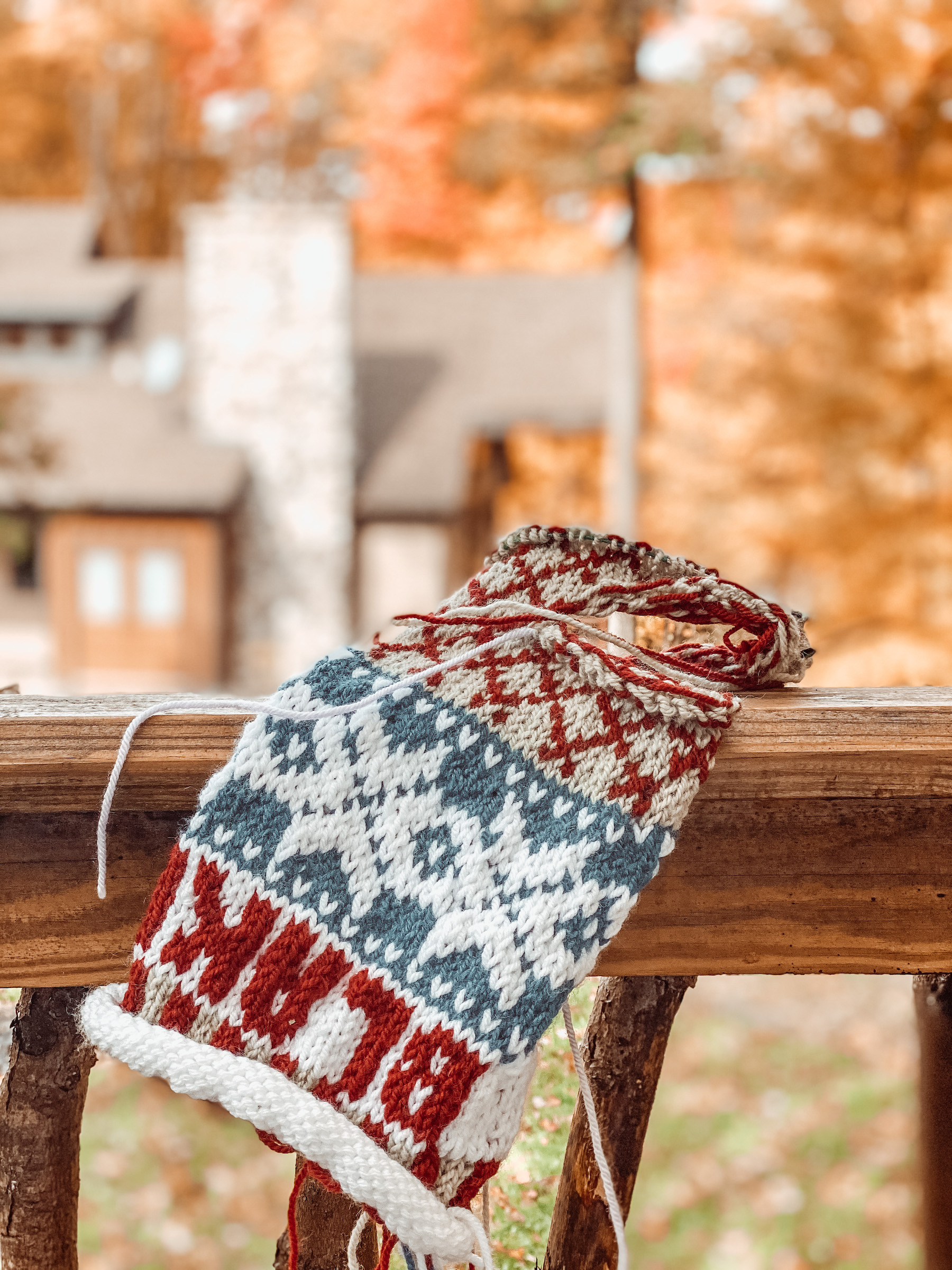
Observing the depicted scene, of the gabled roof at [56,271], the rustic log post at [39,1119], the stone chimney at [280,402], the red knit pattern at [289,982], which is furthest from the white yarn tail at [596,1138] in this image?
the gabled roof at [56,271]

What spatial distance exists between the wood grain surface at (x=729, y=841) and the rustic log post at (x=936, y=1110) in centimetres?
14

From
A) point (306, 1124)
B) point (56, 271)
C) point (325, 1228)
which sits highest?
point (56, 271)

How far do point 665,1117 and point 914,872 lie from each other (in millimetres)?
5283

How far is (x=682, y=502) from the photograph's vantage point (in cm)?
912

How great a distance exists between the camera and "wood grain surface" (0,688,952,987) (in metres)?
0.74

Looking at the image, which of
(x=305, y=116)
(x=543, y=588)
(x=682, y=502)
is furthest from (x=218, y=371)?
(x=543, y=588)

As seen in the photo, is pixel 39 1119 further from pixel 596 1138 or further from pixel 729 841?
pixel 729 841

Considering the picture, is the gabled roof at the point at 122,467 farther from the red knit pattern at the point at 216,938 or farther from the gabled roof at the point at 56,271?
the red knit pattern at the point at 216,938

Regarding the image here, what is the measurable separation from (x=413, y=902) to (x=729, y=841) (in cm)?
22

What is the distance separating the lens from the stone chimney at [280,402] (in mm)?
11195

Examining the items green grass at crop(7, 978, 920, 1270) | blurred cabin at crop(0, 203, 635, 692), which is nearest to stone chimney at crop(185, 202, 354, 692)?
blurred cabin at crop(0, 203, 635, 692)

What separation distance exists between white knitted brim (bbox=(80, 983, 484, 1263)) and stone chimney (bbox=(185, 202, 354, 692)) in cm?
1057

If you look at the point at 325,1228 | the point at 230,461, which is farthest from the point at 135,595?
the point at 325,1228

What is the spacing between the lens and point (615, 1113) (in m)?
0.87
